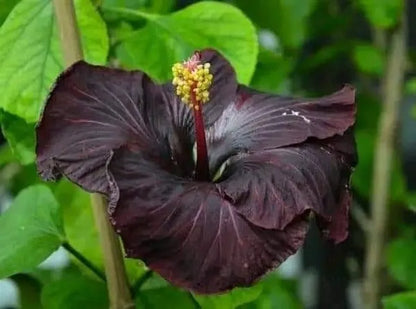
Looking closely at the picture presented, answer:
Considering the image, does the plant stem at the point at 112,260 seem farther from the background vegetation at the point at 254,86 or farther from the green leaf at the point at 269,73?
the green leaf at the point at 269,73

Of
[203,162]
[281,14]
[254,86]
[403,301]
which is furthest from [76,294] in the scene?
[281,14]

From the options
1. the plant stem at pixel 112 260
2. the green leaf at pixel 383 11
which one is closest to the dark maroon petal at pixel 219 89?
the plant stem at pixel 112 260

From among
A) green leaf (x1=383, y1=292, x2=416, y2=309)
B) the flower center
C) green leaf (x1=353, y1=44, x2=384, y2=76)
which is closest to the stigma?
the flower center

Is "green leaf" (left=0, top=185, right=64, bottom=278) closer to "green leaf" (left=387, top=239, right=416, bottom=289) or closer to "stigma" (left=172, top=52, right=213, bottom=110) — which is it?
"stigma" (left=172, top=52, right=213, bottom=110)

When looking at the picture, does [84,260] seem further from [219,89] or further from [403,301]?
[403,301]

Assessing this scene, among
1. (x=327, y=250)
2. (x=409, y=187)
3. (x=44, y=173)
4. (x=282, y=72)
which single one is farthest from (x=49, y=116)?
(x=409, y=187)

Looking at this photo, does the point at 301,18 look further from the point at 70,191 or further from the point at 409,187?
the point at 409,187
